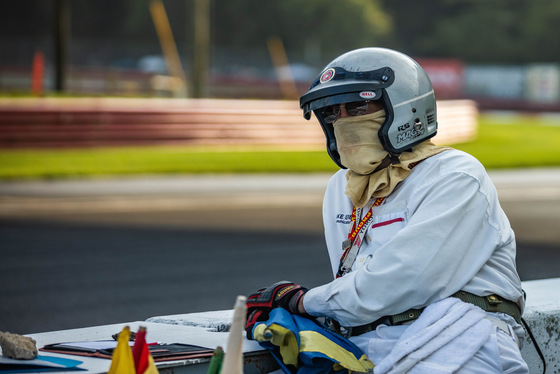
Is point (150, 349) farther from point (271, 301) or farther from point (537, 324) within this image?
point (537, 324)

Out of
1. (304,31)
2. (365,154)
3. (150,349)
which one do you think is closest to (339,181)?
(365,154)

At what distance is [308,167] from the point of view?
52.5ft

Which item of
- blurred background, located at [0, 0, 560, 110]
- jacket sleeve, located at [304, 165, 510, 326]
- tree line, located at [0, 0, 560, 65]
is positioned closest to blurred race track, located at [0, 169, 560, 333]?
jacket sleeve, located at [304, 165, 510, 326]

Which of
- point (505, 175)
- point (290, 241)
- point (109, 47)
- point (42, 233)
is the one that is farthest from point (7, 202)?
point (109, 47)

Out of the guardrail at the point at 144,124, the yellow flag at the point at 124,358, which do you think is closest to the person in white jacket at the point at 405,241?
the yellow flag at the point at 124,358

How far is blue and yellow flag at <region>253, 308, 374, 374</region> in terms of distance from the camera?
2.69 metres

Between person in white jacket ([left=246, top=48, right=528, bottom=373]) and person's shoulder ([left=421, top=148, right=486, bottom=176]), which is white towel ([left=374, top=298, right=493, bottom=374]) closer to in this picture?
person in white jacket ([left=246, top=48, right=528, bottom=373])

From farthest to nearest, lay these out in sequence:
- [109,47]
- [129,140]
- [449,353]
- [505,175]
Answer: [109,47], [129,140], [505,175], [449,353]

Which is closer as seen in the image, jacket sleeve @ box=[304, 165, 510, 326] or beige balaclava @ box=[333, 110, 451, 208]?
jacket sleeve @ box=[304, 165, 510, 326]

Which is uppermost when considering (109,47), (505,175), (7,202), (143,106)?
(109,47)

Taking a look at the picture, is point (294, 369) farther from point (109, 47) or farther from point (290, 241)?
point (109, 47)

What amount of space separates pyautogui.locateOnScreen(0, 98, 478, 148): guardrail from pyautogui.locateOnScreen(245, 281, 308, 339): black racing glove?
45.5ft

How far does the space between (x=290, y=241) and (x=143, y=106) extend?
9279 mm

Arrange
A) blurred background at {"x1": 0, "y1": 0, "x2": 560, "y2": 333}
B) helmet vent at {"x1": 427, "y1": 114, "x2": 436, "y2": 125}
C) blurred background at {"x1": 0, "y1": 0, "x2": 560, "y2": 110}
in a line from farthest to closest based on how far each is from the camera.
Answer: blurred background at {"x1": 0, "y1": 0, "x2": 560, "y2": 110}
blurred background at {"x1": 0, "y1": 0, "x2": 560, "y2": 333}
helmet vent at {"x1": 427, "y1": 114, "x2": 436, "y2": 125}
